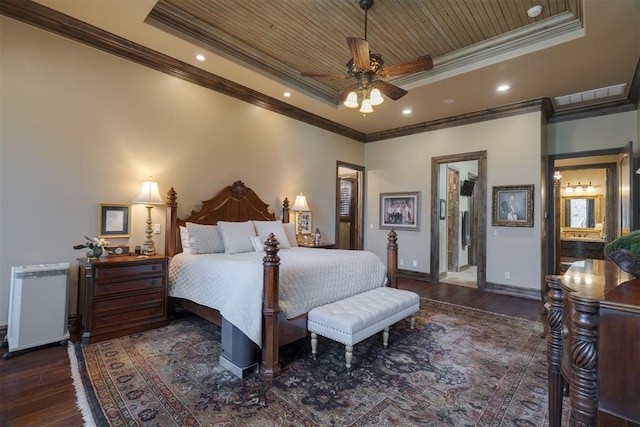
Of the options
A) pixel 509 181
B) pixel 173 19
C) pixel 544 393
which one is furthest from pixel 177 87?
pixel 509 181

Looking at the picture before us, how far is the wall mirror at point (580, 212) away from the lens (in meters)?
7.65

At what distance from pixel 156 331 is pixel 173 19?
3.39 m

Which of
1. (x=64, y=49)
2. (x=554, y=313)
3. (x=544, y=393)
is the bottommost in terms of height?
(x=544, y=393)

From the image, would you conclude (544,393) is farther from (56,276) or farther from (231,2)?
(231,2)

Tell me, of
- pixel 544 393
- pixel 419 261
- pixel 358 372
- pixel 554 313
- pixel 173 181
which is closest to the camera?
pixel 554 313

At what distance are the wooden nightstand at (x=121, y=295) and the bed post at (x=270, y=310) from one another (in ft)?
5.25

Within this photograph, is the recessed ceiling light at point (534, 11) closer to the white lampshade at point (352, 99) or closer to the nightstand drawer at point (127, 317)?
the white lampshade at point (352, 99)

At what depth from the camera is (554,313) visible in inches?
56.4

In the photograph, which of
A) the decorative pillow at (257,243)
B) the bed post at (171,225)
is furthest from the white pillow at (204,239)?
the decorative pillow at (257,243)

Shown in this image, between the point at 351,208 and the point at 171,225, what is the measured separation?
474cm

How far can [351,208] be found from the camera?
7730 mm

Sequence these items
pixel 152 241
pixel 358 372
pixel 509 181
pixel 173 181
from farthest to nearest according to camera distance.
Result: 1. pixel 509 181
2. pixel 173 181
3. pixel 152 241
4. pixel 358 372

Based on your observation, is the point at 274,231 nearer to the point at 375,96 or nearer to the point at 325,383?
the point at 375,96

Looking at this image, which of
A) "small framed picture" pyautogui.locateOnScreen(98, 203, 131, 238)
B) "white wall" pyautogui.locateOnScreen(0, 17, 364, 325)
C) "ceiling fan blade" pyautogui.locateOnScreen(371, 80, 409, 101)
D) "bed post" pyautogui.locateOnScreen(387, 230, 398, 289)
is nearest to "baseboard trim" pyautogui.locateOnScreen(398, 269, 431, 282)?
"bed post" pyautogui.locateOnScreen(387, 230, 398, 289)
